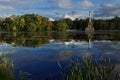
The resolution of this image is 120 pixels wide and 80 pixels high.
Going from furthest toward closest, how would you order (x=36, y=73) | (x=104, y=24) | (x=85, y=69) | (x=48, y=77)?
(x=104, y=24) < (x=36, y=73) < (x=48, y=77) < (x=85, y=69)

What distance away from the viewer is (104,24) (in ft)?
513

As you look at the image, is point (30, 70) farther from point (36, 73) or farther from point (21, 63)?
point (21, 63)

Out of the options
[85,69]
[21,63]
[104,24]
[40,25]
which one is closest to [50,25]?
[40,25]

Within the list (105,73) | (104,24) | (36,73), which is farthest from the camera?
(104,24)

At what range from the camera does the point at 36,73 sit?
1588 centimetres

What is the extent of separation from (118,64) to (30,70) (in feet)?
17.1

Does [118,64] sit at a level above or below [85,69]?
below

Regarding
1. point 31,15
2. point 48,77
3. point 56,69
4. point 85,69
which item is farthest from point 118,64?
point 31,15

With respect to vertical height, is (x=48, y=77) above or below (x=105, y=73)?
below

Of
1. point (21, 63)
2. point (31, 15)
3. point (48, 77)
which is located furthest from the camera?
point (31, 15)

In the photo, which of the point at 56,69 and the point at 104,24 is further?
the point at 104,24

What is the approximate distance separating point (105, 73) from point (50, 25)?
138 metres

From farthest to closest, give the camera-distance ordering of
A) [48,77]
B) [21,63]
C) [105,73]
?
1. [21,63]
2. [48,77]
3. [105,73]

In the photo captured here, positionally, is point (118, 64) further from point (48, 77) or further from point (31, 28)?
point (31, 28)
